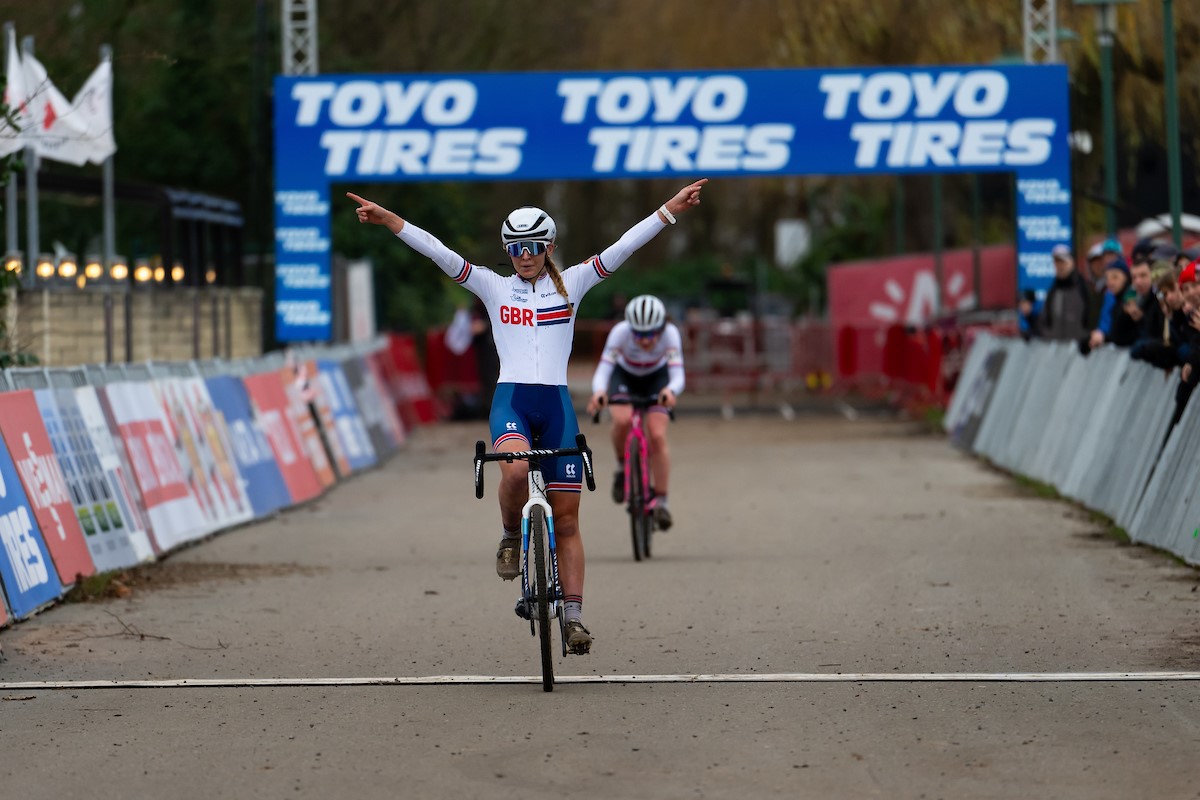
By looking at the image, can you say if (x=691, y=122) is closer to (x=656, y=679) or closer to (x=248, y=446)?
(x=248, y=446)

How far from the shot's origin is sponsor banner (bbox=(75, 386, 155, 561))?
13.1 m

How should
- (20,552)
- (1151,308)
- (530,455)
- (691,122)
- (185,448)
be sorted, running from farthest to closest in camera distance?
(691,122)
(185,448)
(1151,308)
(20,552)
(530,455)

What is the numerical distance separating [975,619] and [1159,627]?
0.91 metres

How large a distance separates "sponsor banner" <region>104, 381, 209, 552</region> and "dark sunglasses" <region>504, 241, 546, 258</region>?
5.53 m

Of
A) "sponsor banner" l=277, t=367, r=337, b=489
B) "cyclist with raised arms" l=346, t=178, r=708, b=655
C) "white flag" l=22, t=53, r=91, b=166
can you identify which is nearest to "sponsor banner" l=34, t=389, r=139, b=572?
"cyclist with raised arms" l=346, t=178, r=708, b=655

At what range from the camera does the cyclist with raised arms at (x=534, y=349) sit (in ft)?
29.5

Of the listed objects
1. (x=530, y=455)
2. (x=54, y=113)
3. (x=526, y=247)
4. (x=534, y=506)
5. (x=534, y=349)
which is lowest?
(x=534, y=506)

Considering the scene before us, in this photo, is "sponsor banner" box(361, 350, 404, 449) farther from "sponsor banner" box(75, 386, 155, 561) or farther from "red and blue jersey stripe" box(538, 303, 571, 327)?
"red and blue jersey stripe" box(538, 303, 571, 327)

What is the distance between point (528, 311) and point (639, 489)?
188 inches

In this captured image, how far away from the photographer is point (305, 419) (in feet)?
66.4

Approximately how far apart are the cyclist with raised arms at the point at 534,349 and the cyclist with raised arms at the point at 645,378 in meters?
4.43

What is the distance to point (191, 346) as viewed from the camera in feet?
78.7

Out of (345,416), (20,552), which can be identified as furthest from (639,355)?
(345,416)

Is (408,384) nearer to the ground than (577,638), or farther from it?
farther from it
